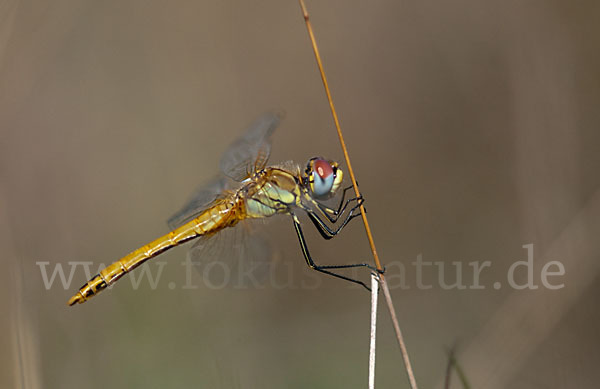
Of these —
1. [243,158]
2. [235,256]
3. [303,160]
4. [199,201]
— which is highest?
[303,160]

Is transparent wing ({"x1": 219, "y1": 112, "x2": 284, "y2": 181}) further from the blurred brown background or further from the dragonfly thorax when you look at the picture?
the blurred brown background

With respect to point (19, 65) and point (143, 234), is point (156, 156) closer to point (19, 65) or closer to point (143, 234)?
point (143, 234)

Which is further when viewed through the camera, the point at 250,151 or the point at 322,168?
the point at 250,151

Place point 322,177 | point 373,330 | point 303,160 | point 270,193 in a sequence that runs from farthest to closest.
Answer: point 303,160
point 270,193
point 322,177
point 373,330

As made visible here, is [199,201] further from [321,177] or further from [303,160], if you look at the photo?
[303,160]

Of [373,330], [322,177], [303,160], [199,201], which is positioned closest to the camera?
[373,330]

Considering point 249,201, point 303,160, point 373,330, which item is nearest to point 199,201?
point 249,201

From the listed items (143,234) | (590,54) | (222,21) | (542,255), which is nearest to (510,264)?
(542,255)
